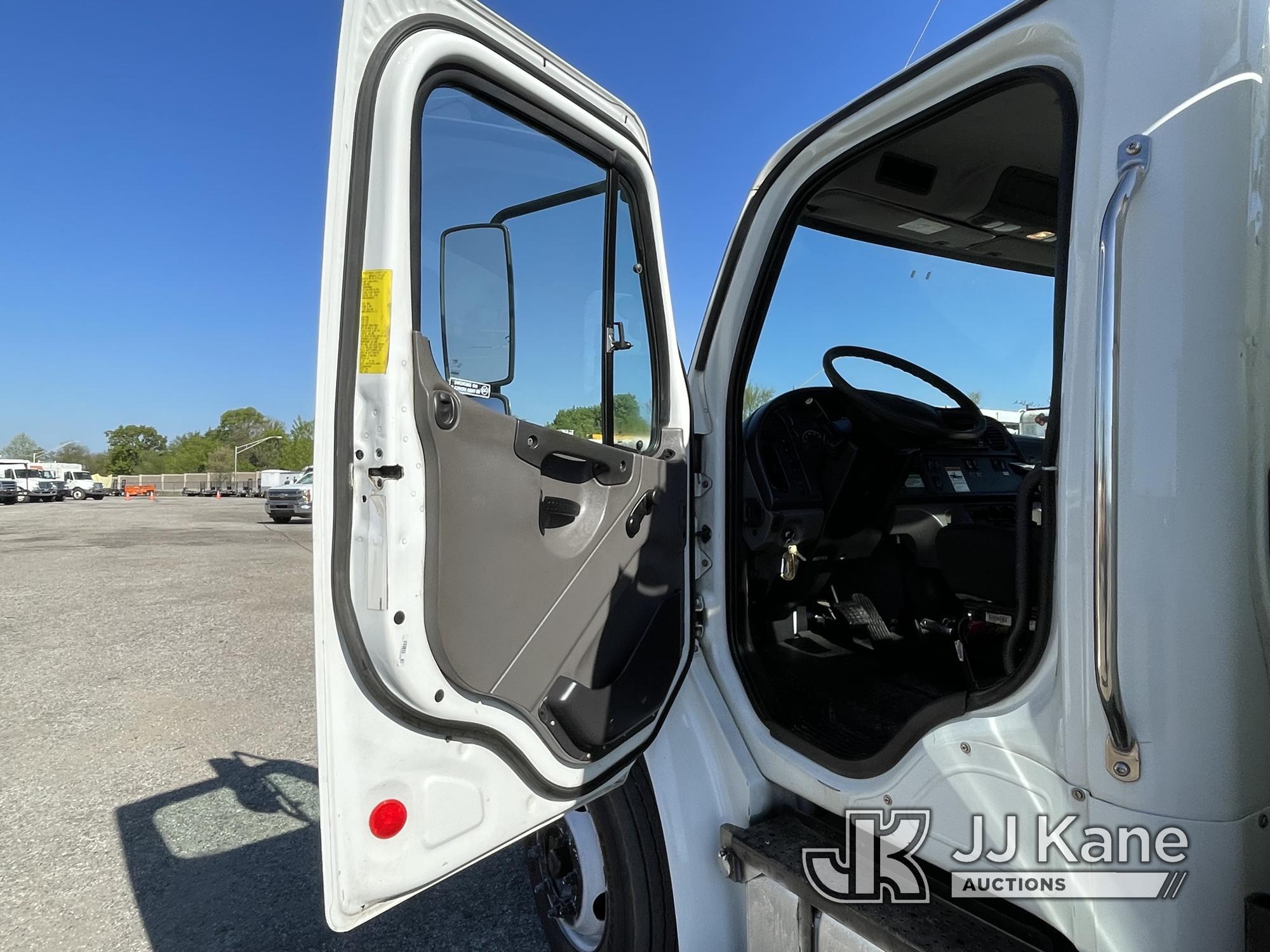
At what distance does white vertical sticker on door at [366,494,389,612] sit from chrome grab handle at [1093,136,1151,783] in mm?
1086

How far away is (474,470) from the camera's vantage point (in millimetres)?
1392

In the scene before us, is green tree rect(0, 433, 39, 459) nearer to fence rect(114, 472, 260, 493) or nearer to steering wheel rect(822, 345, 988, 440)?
fence rect(114, 472, 260, 493)

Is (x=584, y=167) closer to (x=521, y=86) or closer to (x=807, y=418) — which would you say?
(x=521, y=86)

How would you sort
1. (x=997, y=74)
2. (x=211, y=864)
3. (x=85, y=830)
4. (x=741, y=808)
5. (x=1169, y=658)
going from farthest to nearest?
(x=85, y=830)
(x=211, y=864)
(x=741, y=808)
(x=997, y=74)
(x=1169, y=658)

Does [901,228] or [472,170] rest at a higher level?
[901,228]

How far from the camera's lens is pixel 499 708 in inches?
56.6

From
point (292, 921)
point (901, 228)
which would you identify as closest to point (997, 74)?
point (901, 228)

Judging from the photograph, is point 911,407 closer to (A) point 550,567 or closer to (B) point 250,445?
(A) point 550,567

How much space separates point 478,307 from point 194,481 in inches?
2671

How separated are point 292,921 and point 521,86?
9.16 feet

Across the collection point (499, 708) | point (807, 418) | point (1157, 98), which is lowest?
point (499, 708)

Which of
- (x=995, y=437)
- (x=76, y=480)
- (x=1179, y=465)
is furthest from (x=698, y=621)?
(x=76, y=480)

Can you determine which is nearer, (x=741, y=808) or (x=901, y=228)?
(x=741, y=808)

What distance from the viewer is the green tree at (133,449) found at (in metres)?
76.6
